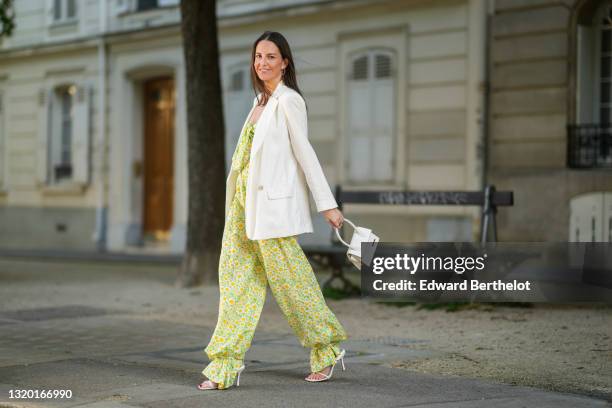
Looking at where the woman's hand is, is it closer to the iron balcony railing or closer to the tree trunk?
the tree trunk

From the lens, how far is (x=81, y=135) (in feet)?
74.0

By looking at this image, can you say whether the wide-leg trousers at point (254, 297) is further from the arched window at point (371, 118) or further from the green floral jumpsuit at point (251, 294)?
the arched window at point (371, 118)

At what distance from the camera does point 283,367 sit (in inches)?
246

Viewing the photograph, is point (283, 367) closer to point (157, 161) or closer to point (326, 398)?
point (326, 398)

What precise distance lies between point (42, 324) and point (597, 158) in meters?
9.09

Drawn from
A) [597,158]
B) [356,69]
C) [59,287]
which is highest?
[356,69]

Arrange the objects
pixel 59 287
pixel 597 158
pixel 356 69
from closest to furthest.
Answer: pixel 59 287
pixel 597 158
pixel 356 69

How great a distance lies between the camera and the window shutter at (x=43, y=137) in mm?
23391

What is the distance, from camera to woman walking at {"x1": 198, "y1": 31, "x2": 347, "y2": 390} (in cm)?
541

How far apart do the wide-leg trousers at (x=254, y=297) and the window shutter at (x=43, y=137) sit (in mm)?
18589

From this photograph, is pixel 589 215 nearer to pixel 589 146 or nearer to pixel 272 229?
pixel 589 146

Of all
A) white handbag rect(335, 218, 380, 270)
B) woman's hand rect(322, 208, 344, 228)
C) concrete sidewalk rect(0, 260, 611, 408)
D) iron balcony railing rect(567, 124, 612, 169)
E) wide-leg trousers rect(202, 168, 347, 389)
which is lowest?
concrete sidewalk rect(0, 260, 611, 408)

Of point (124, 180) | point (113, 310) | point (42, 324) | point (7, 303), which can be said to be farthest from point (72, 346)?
point (124, 180)

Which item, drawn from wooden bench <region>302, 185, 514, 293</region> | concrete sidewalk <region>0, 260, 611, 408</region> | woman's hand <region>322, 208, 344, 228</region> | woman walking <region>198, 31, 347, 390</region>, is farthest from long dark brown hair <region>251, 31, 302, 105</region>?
wooden bench <region>302, 185, 514, 293</region>
